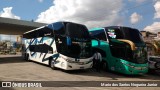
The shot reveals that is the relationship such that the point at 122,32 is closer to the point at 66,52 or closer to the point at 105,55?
the point at 105,55

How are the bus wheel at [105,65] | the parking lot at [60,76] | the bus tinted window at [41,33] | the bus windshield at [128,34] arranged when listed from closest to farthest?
1. the parking lot at [60,76]
2. the bus windshield at [128,34]
3. the bus wheel at [105,65]
4. the bus tinted window at [41,33]

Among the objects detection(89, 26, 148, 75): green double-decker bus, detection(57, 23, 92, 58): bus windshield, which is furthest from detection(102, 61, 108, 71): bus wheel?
detection(57, 23, 92, 58): bus windshield

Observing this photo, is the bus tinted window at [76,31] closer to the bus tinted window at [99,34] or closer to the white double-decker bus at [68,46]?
the white double-decker bus at [68,46]

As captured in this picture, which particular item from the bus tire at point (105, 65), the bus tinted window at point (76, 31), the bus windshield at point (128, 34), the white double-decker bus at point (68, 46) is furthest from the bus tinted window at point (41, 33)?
the bus windshield at point (128, 34)

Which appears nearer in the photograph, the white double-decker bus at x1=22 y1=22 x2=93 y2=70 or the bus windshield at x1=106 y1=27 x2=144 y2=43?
the white double-decker bus at x1=22 y1=22 x2=93 y2=70

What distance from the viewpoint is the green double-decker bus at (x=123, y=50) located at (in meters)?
15.5

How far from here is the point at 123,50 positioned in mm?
15867

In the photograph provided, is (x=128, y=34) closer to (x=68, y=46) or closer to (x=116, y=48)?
(x=116, y=48)

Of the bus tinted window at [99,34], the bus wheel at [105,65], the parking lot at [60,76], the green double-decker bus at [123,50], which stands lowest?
the parking lot at [60,76]

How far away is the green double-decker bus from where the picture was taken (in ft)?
50.9

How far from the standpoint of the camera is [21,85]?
1043cm

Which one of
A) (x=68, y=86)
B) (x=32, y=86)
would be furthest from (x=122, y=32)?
(x=32, y=86)

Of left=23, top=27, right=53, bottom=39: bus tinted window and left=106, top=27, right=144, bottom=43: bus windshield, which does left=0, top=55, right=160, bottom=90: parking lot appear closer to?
left=106, top=27, right=144, bottom=43: bus windshield

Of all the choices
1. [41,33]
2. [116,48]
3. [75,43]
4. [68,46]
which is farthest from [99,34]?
[41,33]
